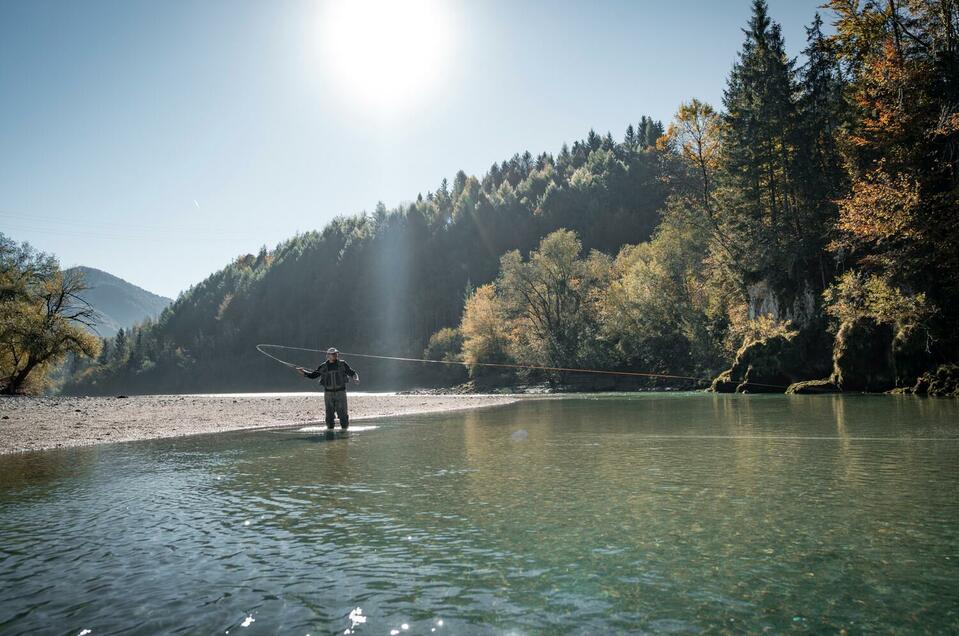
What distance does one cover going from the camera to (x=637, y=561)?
540 cm

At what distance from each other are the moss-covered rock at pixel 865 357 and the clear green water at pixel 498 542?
2081 centimetres

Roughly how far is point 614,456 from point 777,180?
38.7 meters

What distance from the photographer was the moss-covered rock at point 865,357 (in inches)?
1187

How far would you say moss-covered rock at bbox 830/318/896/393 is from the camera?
3016 centimetres

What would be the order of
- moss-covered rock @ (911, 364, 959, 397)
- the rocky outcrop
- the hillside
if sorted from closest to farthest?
1. moss-covered rock @ (911, 364, 959, 397)
2. the rocky outcrop
3. the hillside

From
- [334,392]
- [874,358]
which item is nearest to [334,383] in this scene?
[334,392]

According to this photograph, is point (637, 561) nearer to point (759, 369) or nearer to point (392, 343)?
point (759, 369)

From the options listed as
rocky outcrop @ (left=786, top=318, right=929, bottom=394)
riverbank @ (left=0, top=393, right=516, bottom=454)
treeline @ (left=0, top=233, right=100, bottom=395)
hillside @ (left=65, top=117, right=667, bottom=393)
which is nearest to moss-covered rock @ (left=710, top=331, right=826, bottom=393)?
rocky outcrop @ (left=786, top=318, right=929, bottom=394)

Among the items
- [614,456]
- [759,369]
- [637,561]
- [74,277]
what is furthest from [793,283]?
[74,277]

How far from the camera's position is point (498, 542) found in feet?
20.2

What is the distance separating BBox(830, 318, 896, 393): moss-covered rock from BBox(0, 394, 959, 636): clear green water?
20813 mm

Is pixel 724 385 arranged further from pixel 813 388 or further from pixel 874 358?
pixel 874 358

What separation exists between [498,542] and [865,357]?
32.1 meters

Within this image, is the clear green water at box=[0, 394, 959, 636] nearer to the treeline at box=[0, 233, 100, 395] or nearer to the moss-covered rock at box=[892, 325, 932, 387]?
the moss-covered rock at box=[892, 325, 932, 387]
